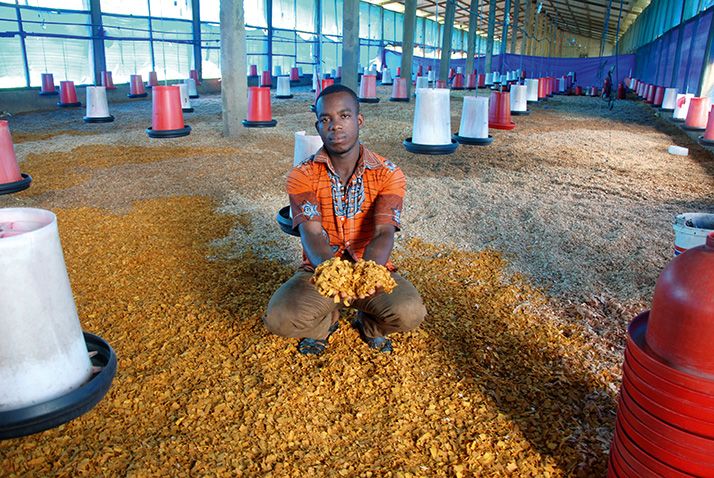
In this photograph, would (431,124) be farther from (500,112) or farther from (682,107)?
(682,107)

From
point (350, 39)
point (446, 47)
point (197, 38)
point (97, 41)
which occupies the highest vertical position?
point (197, 38)

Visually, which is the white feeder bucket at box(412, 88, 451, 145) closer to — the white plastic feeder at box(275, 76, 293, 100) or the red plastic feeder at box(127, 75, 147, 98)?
the white plastic feeder at box(275, 76, 293, 100)

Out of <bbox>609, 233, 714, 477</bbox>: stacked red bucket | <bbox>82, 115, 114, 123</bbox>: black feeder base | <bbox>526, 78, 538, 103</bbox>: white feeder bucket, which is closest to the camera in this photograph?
<bbox>609, 233, 714, 477</bbox>: stacked red bucket

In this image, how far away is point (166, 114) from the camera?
9383mm

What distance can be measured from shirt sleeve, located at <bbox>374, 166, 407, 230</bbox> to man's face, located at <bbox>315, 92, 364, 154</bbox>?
304 millimetres

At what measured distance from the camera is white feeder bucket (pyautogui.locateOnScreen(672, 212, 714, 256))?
264 cm

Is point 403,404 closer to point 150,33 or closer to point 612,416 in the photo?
point 612,416

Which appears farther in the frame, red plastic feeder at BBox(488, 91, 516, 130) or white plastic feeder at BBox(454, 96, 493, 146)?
red plastic feeder at BBox(488, 91, 516, 130)

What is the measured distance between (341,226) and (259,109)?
811 cm

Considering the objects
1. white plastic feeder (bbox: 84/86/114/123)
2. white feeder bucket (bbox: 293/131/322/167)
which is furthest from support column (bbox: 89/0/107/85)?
white feeder bucket (bbox: 293/131/322/167)

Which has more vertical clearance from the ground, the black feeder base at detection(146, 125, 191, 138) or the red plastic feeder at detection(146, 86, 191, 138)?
the red plastic feeder at detection(146, 86, 191, 138)

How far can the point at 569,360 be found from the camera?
286 centimetres

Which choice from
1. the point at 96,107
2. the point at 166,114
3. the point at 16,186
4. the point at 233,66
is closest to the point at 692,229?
the point at 16,186

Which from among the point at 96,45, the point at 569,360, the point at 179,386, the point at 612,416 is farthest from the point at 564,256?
the point at 96,45
